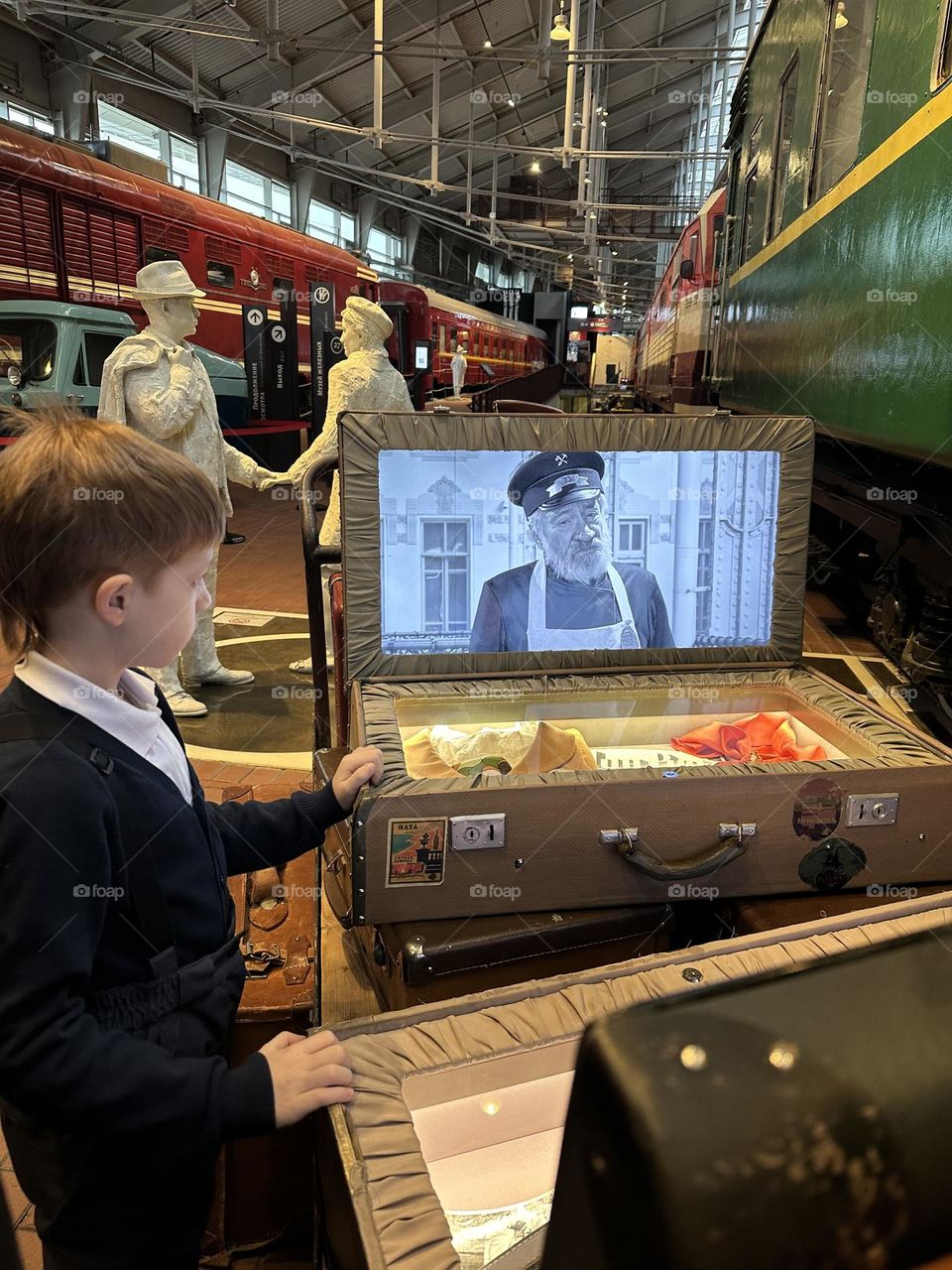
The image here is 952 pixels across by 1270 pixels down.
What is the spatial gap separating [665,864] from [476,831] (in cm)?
35

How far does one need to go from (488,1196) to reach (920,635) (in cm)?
303

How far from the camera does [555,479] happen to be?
2129 mm

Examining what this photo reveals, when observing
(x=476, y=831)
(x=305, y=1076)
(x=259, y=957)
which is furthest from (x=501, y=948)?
(x=305, y=1076)

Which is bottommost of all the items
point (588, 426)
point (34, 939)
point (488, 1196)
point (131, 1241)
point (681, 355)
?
point (131, 1241)

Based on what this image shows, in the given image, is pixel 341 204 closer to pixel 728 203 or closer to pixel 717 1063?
pixel 728 203

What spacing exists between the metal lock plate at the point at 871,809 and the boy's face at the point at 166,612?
1190mm

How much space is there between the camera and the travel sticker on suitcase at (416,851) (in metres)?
1.53

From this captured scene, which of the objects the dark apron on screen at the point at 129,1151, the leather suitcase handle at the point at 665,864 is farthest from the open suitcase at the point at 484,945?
the dark apron on screen at the point at 129,1151

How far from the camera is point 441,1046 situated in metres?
1.14

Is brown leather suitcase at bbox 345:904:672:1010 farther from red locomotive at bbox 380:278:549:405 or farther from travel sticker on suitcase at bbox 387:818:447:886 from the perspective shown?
red locomotive at bbox 380:278:549:405

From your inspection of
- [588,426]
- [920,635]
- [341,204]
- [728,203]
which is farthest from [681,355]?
[341,204]

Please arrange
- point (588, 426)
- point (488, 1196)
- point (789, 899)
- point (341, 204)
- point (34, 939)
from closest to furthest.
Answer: point (34, 939) < point (488, 1196) < point (789, 899) < point (588, 426) < point (341, 204)

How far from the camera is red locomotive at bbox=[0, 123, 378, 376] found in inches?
313

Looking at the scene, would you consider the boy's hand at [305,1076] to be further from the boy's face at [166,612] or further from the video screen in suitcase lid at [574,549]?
the video screen in suitcase lid at [574,549]
